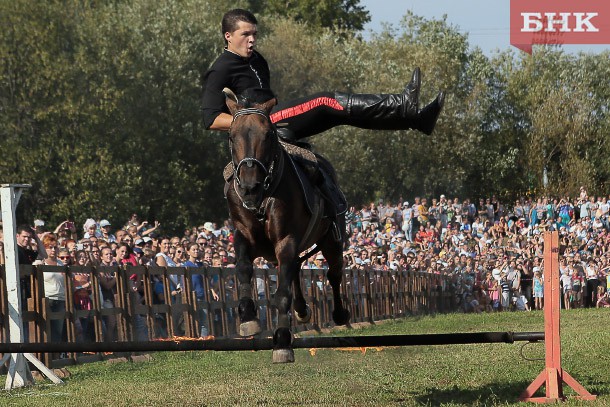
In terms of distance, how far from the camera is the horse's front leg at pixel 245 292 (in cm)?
920

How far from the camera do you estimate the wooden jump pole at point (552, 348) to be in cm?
938

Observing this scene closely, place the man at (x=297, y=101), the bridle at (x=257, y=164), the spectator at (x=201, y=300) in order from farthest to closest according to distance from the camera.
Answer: the spectator at (x=201, y=300) < the man at (x=297, y=101) < the bridle at (x=257, y=164)

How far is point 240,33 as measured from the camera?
32.3ft

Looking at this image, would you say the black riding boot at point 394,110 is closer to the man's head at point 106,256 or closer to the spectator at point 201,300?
the man's head at point 106,256

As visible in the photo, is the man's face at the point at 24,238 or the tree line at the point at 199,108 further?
the tree line at the point at 199,108

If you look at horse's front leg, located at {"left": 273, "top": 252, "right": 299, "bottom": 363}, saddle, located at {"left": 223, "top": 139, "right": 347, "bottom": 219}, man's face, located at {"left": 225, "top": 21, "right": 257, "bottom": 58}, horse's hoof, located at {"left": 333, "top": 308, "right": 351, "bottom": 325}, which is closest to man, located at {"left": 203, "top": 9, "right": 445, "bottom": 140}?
man's face, located at {"left": 225, "top": 21, "right": 257, "bottom": 58}

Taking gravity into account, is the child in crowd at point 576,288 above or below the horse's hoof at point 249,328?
below

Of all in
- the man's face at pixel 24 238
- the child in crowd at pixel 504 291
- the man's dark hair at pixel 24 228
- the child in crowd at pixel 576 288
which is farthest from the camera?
the child in crowd at pixel 576 288

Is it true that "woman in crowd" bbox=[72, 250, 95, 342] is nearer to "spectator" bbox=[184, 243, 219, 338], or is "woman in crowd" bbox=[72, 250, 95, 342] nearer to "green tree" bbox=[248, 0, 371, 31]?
"spectator" bbox=[184, 243, 219, 338]

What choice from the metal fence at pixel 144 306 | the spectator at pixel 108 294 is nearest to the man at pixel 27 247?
the metal fence at pixel 144 306

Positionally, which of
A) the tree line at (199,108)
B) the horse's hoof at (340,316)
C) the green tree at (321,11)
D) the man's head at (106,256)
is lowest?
the horse's hoof at (340,316)

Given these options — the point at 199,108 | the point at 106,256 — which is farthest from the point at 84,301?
the point at 199,108

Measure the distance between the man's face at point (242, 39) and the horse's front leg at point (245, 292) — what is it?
165cm

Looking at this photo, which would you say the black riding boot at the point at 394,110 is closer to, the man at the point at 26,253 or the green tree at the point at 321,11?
the man at the point at 26,253
